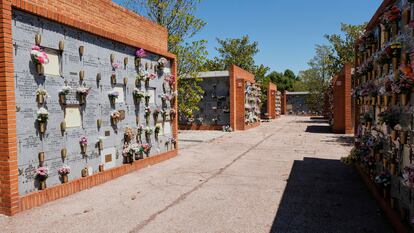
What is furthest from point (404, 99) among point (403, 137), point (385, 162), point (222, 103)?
point (222, 103)

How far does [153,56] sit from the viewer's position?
30.8 ft

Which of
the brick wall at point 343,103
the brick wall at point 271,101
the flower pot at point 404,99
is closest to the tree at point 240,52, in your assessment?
the brick wall at point 271,101

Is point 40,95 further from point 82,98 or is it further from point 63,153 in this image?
point 63,153

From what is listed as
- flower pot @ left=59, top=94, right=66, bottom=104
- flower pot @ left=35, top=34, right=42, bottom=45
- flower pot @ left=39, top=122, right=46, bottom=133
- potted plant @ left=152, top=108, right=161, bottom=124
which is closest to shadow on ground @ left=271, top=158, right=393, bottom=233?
flower pot @ left=39, top=122, right=46, bottom=133

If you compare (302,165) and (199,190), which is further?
(302,165)

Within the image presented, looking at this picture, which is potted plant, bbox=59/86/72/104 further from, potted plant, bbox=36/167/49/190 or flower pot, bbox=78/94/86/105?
potted plant, bbox=36/167/49/190

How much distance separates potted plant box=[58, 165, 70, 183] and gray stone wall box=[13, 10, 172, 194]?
8 centimetres

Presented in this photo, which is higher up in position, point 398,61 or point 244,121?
point 398,61

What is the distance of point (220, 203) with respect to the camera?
557 centimetres

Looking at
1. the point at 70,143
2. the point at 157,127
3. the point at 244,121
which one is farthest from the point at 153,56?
the point at 244,121

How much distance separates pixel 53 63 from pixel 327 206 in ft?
18.3

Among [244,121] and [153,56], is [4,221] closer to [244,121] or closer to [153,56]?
[153,56]

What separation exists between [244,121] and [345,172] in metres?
13.0

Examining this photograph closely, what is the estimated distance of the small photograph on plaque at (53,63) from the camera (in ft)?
18.6
